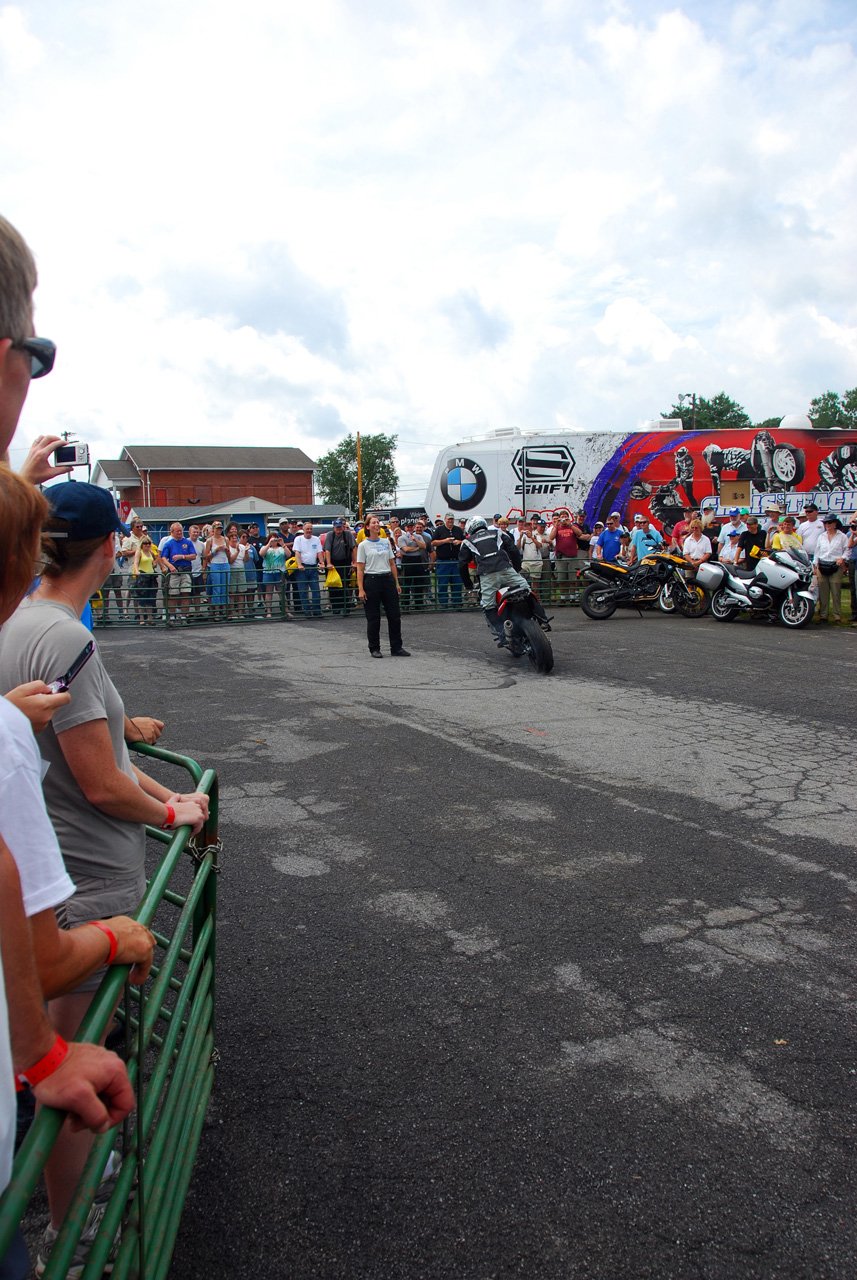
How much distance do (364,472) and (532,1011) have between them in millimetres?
101801

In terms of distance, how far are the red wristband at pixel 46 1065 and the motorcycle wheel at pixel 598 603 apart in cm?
1556

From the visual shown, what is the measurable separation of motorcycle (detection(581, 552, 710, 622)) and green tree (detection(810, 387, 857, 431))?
387 feet

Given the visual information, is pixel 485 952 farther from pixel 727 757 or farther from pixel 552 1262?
pixel 727 757

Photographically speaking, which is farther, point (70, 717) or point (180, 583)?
point (180, 583)

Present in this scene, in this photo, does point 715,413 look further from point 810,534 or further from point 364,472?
point 810,534

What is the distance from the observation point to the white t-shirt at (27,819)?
1.25m

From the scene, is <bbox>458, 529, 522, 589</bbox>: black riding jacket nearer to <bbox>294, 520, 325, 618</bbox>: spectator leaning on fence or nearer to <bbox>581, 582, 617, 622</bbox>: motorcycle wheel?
<bbox>581, 582, 617, 622</bbox>: motorcycle wheel

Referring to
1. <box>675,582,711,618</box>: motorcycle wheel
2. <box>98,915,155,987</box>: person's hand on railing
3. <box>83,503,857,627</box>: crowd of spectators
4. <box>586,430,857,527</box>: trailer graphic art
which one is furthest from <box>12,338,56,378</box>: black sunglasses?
<box>586,430,857,527</box>: trailer graphic art

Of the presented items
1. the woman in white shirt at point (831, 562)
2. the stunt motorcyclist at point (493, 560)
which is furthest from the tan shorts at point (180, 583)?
the woman in white shirt at point (831, 562)

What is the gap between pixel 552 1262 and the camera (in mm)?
2078

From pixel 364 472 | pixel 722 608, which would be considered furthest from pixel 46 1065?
pixel 364 472

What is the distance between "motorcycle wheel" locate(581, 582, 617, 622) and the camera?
53.9 ft

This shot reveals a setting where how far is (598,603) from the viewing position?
16.5m

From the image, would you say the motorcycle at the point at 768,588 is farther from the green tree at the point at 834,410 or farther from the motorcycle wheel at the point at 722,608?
the green tree at the point at 834,410
